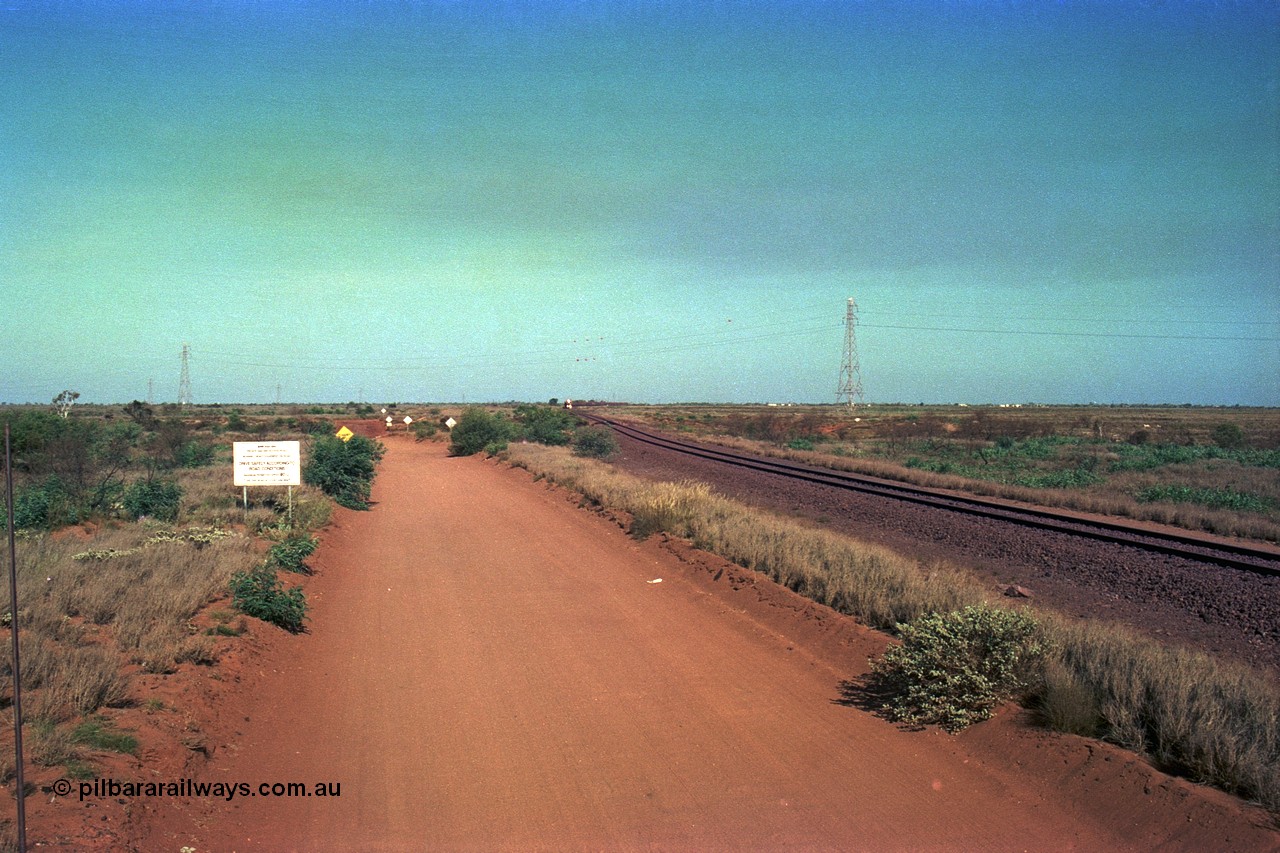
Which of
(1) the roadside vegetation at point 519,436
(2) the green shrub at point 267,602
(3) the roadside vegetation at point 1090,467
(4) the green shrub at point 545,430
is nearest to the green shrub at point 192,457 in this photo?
(1) the roadside vegetation at point 519,436

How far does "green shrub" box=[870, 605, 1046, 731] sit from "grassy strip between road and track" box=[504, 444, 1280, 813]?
25 cm

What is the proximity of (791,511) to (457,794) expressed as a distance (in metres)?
18.2

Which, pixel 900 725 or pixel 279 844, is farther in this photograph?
pixel 900 725

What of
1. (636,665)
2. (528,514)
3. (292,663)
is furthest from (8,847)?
(528,514)

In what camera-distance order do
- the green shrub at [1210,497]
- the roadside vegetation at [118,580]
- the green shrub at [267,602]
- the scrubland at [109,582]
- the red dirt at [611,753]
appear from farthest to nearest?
1. the green shrub at [1210,497]
2. the green shrub at [267,602]
3. the roadside vegetation at [118,580]
4. the scrubland at [109,582]
5. the red dirt at [611,753]

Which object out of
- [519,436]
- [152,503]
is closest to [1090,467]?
[519,436]

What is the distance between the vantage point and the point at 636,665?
9.69 metres

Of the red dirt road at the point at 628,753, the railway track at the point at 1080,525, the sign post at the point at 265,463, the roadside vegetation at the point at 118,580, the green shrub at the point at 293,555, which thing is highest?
the sign post at the point at 265,463

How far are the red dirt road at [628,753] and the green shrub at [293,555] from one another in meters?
1.83

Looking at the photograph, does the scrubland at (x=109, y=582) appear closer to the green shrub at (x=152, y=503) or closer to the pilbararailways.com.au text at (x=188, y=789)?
the green shrub at (x=152, y=503)

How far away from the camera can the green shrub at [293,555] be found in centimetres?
1420

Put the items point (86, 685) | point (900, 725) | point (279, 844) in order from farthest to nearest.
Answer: point (900, 725) < point (86, 685) < point (279, 844)

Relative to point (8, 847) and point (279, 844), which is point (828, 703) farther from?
point (8, 847)

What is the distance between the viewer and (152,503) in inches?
703
